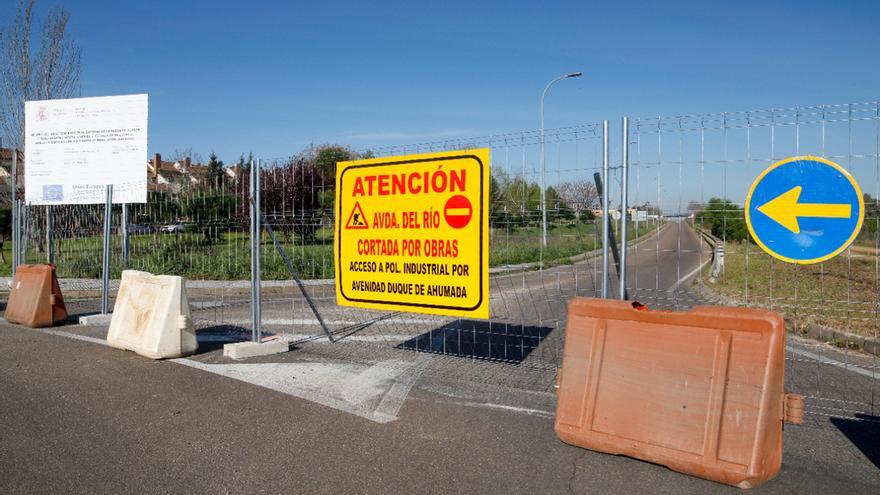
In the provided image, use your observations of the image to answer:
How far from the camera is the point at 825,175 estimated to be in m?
5.17

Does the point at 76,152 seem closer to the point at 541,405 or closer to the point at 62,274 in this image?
the point at 62,274

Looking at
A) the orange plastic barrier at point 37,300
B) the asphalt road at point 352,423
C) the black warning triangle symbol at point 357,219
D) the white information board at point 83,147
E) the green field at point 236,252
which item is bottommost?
the asphalt road at point 352,423

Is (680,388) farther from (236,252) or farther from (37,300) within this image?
(37,300)

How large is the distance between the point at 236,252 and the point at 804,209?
916 centimetres

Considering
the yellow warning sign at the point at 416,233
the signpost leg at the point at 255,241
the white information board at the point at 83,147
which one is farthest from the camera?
the white information board at the point at 83,147

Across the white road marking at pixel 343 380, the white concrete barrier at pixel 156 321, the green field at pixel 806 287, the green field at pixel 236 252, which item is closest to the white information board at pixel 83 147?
the green field at pixel 236 252

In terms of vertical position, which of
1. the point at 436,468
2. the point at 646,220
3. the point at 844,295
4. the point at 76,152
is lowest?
the point at 436,468

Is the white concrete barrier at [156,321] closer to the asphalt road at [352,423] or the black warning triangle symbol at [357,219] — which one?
the asphalt road at [352,423]

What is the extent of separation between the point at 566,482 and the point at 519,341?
475 centimetres

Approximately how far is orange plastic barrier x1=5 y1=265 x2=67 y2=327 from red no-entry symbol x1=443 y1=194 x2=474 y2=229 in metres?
6.67

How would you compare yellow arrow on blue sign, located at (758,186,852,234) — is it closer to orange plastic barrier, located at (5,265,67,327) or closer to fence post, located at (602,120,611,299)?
fence post, located at (602,120,611,299)

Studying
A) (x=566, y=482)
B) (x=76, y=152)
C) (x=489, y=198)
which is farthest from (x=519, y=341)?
(x=76, y=152)

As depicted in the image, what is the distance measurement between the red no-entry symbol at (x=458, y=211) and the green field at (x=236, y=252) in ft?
1.47

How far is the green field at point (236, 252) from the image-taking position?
23.0 feet
